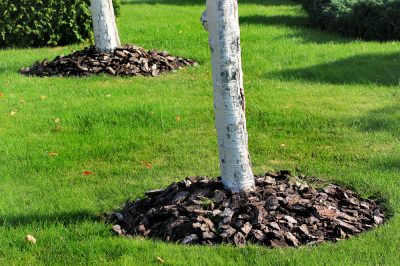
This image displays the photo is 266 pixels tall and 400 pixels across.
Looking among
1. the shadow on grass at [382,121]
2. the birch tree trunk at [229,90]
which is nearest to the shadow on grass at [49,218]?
the birch tree trunk at [229,90]

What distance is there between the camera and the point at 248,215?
5.35 metres

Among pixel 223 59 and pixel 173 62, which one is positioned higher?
pixel 223 59

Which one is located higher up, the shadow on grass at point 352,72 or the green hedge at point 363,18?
the green hedge at point 363,18

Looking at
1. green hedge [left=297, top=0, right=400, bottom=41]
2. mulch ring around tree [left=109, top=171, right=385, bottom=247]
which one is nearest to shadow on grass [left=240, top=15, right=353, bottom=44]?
green hedge [left=297, top=0, right=400, bottom=41]

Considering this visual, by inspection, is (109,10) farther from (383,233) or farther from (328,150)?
(383,233)

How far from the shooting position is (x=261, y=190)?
5715mm

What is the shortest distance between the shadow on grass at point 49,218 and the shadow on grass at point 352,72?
514 centimetres

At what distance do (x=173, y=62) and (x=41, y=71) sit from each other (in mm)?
2043

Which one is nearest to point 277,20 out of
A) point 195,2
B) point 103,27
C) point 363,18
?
point 363,18

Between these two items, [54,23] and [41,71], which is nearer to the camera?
[41,71]

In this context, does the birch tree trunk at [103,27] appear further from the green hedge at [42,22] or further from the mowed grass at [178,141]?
the green hedge at [42,22]

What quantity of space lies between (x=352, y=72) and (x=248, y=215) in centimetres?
560

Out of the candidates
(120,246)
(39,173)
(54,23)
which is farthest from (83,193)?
(54,23)

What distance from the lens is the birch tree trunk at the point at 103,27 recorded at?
11336mm
